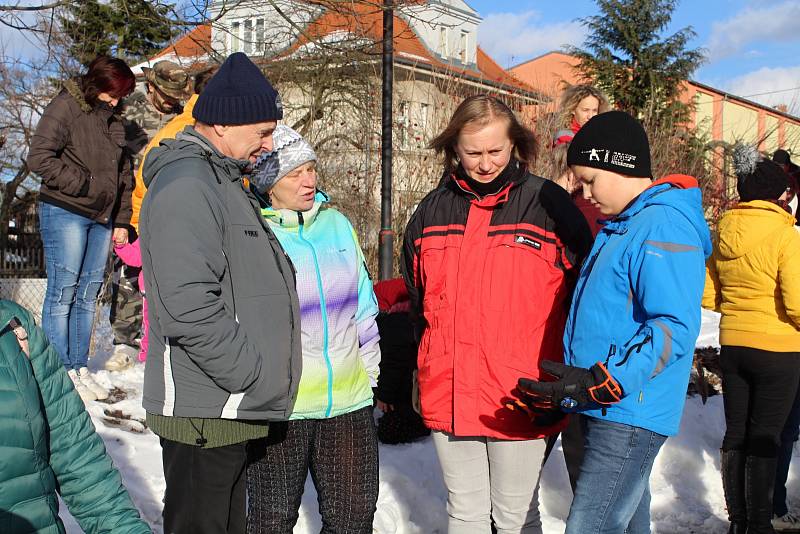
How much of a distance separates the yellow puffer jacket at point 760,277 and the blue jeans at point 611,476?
1802 mm

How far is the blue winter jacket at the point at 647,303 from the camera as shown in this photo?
2506 mm

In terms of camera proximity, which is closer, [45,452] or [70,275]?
[45,452]

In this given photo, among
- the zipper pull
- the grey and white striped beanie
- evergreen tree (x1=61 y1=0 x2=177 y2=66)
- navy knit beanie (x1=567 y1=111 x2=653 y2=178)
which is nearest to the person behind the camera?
the zipper pull

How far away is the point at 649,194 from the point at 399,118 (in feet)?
29.8

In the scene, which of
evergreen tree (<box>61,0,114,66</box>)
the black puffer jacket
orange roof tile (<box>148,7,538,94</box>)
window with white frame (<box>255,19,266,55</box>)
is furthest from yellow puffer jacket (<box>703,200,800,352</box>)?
evergreen tree (<box>61,0,114,66</box>)

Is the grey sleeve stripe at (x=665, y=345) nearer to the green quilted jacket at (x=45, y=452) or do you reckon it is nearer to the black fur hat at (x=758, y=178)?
the green quilted jacket at (x=45, y=452)

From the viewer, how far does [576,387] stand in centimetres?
257

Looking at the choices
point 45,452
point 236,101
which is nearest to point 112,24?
point 236,101

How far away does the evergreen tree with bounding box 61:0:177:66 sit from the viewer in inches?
240

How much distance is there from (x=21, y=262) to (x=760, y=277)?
14.3 metres

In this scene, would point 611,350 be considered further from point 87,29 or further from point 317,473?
point 87,29

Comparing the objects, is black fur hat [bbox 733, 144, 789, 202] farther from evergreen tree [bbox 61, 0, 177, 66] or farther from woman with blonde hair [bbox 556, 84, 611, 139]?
evergreen tree [bbox 61, 0, 177, 66]

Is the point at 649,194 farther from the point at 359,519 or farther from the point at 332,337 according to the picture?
the point at 359,519

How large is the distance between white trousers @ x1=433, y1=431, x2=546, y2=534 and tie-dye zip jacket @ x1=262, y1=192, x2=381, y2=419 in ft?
1.44
